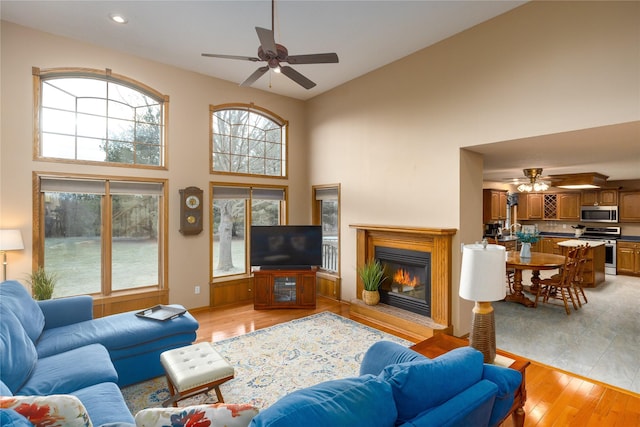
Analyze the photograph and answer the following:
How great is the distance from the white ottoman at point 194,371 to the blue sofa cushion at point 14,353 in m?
0.87

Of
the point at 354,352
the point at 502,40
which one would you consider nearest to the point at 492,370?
the point at 354,352

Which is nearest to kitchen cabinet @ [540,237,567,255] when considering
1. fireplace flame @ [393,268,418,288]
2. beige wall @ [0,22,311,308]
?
fireplace flame @ [393,268,418,288]

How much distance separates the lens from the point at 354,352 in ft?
12.0

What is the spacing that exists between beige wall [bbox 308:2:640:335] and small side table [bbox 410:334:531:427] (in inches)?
71.4

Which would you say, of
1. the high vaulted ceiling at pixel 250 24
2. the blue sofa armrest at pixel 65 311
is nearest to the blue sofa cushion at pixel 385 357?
the blue sofa armrest at pixel 65 311

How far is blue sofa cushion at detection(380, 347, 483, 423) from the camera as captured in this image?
1287mm

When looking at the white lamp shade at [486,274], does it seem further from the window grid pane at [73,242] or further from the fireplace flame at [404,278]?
the window grid pane at [73,242]

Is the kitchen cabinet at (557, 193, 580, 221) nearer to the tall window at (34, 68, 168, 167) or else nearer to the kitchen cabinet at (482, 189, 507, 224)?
the kitchen cabinet at (482, 189, 507, 224)

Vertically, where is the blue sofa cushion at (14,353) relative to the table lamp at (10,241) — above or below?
below

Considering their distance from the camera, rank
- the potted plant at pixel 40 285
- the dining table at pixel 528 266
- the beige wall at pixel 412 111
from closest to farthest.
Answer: the beige wall at pixel 412 111
the potted plant at pixel 40 285
the dining table at pixel 528 266

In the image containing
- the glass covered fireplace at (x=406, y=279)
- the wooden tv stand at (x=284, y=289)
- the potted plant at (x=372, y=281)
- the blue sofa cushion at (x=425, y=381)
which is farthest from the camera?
the wooden tv stand at (x=284, y=289)

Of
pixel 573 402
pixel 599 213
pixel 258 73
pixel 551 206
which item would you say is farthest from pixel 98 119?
pixel 599 213

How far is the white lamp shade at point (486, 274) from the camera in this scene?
200 centimetres

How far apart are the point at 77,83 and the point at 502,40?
537cm
